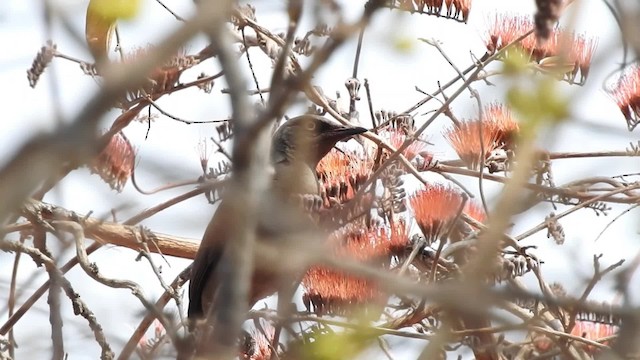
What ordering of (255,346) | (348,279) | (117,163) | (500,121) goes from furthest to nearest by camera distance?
1. (255,346)
2. (500,121)
3. (117,163)
4. (348,279)

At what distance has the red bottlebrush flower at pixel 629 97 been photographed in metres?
4.67

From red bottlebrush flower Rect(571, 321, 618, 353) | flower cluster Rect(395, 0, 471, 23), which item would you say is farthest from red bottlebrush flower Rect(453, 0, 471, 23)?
red bottlebrush flower Rect(571, 321, 618, 353)

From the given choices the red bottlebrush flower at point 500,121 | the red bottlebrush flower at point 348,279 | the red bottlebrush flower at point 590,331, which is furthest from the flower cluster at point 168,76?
the red bottlebrush flower at point 590,331

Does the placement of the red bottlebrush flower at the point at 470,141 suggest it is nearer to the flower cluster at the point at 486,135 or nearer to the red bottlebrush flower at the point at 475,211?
the flower cluster at the point at 486,135

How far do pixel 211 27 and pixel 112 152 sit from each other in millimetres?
3254

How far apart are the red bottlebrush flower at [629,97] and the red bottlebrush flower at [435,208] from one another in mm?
1082

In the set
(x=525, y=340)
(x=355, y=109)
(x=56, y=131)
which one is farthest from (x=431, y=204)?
(x=56, y=131)

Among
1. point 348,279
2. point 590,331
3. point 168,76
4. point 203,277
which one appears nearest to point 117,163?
point 168,76

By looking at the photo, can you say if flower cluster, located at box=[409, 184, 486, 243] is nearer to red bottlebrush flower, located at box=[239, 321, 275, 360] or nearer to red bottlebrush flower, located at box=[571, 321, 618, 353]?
red bottlebrush flower, located at box=[571, 321, 618, 353]

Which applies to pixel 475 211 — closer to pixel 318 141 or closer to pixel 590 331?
pixel 590 331

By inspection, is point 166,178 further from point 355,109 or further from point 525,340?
point 355,109

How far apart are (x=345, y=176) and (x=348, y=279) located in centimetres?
81

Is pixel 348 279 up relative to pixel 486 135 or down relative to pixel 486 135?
down

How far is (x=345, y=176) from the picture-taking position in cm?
474
